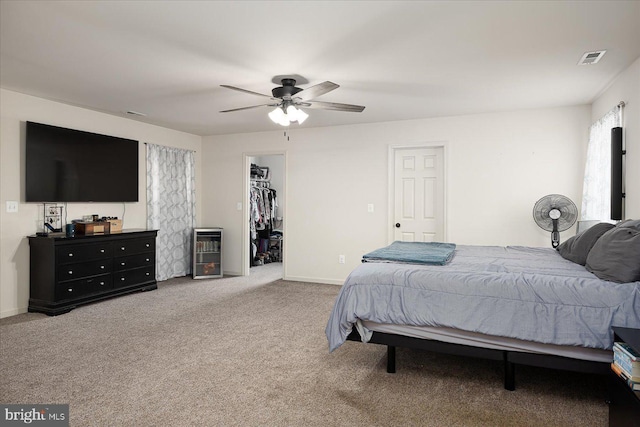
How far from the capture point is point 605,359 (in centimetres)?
212

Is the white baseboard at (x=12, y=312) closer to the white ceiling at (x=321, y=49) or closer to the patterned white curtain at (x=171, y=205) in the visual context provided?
the patterned white curtain at (x=171, y=205)

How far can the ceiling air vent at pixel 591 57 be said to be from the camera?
2.96 metres

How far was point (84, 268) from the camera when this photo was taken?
171 inches

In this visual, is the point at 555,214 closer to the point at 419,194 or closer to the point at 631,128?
the point at 631,128

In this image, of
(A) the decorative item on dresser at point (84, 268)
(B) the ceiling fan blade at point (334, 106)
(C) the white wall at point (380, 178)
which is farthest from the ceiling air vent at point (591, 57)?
(A) the decorative item on dresser at point (84, 268)

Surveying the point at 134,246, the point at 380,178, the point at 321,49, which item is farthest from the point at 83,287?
the point at 380,178

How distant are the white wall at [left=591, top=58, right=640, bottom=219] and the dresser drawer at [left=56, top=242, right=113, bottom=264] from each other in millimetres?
5368

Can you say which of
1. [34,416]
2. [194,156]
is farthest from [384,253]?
[194,156]

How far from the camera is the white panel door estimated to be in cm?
521

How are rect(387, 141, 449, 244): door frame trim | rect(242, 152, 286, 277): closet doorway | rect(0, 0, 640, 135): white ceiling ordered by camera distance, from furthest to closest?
rect(242, 152, 286, 277): closet doorway < rect(387, 141, 449, 244): door frame trim < rect(0, 0, 640, 135): white ceiling

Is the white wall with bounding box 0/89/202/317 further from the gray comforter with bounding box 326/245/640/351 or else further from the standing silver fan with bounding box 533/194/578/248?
the standing silver fan with bounding box 533/194/578/248

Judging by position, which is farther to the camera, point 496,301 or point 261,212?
point 261,212

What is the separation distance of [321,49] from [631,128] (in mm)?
2672

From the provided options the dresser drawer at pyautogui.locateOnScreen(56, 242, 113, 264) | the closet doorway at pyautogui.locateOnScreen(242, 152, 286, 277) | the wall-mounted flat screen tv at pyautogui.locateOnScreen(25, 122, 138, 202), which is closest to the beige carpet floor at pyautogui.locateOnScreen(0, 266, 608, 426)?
the dresser drawer at pyautogui.locateOnScreen(56, 242, 113, 264)
